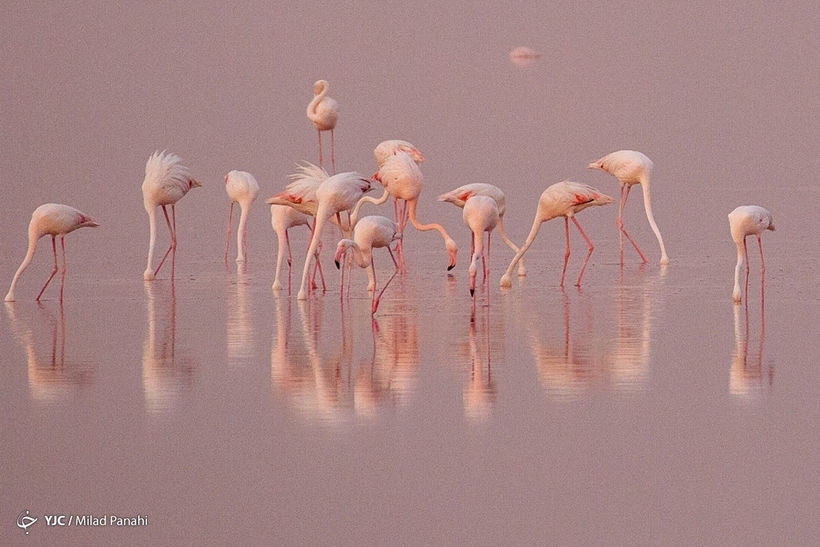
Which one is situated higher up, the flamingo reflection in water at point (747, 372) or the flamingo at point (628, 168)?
the flamingo at point (628, 168)

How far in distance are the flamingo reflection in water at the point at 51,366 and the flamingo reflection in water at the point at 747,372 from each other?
10.1ft

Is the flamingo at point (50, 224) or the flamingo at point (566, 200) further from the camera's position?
the flamingo at point (566, 200)

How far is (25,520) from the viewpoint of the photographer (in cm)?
541

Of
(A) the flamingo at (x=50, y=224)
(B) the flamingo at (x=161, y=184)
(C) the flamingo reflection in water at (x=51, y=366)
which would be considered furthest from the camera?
(B) the flamingo at (x=161, y=184)

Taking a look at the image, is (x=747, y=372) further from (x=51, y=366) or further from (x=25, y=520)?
(x=25, y=520)

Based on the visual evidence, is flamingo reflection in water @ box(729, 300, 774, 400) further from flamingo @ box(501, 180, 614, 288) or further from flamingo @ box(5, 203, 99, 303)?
flamingo @ box(5, 203, 99, 303)

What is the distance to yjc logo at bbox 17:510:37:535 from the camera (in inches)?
211

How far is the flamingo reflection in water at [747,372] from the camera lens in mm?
7020

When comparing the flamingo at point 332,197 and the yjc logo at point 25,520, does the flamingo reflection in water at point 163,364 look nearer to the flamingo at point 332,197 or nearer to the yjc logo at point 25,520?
the flamingo at point 332,197

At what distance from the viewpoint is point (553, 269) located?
12523 millimetres

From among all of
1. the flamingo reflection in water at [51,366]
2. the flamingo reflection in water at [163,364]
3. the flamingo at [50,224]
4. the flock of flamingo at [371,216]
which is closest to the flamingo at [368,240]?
the flock of flamingo at [371,216]

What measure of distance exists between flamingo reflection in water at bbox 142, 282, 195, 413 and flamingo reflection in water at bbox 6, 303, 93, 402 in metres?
0.32

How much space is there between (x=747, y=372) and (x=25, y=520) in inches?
142

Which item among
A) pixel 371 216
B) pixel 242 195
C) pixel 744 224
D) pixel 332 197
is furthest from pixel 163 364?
pixel 242 195
